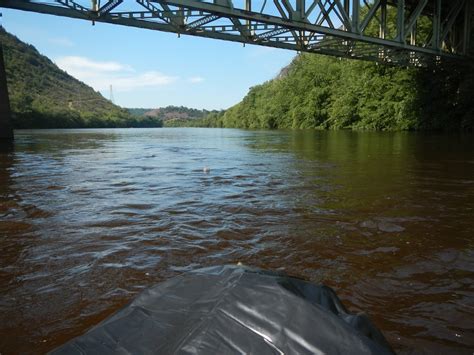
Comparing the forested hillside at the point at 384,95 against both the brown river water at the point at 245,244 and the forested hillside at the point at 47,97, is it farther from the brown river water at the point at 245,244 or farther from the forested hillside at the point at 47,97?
the forested hillside at the point at 47,97

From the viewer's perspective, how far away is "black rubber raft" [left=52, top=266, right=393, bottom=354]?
133 cm

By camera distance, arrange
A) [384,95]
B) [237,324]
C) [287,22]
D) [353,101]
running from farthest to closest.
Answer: [353,101] → [384,95] → [287,22] → [237,324]

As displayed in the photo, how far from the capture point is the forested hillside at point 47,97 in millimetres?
93875

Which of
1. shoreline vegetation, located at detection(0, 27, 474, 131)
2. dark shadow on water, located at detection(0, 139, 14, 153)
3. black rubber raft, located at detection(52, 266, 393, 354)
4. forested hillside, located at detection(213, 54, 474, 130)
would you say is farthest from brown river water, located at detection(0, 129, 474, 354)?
shoreline vegetation, located at detection(0, 27, 474, 131)

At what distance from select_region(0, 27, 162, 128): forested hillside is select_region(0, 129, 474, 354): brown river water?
86927mm

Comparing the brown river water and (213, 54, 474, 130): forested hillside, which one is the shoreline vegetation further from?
the brown river water

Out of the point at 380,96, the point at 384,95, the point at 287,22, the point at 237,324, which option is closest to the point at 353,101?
the point at 380,96

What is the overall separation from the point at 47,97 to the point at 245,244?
521ft

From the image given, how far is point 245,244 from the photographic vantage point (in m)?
4.01

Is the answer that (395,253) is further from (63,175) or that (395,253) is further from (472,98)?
(472,98)

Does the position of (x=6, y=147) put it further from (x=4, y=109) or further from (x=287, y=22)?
(x=287, y=22)

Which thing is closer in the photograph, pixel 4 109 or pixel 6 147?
pixel 6 147

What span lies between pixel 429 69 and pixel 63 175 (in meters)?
31.5

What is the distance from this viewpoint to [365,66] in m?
40.0
